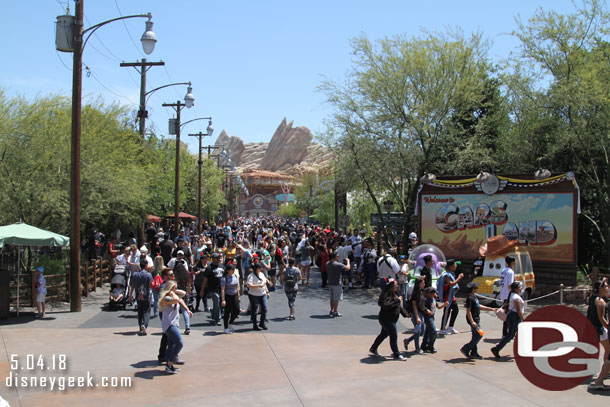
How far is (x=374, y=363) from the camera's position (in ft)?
30.8

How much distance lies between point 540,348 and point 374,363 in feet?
9.01

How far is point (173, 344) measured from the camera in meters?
8.67

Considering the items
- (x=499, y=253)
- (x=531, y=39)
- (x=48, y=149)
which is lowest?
(x=499, y=253)

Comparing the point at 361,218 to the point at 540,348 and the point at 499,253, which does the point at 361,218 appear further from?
the point at 540,348

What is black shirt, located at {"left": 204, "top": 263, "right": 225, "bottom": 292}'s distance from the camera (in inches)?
496

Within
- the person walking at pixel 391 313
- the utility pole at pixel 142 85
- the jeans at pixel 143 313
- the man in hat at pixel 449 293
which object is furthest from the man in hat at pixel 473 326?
the utility pole at pixel 142 85

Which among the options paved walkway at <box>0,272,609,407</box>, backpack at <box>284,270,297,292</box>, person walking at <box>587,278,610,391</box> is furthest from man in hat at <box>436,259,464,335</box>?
backpack at <box>284,270,297,292</box>

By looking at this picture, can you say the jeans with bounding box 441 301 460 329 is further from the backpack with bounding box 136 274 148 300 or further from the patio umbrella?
the patio umbrella

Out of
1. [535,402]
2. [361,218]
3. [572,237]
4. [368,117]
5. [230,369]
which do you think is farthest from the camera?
[361,218]

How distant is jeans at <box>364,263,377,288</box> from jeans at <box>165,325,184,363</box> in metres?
11.0

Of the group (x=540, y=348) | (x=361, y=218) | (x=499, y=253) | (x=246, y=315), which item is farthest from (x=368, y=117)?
(x=361, y=218)

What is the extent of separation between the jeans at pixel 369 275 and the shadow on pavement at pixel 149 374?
11.1m

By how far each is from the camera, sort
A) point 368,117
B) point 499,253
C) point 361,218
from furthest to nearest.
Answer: point 361,218, point 368,117, point 499,253
